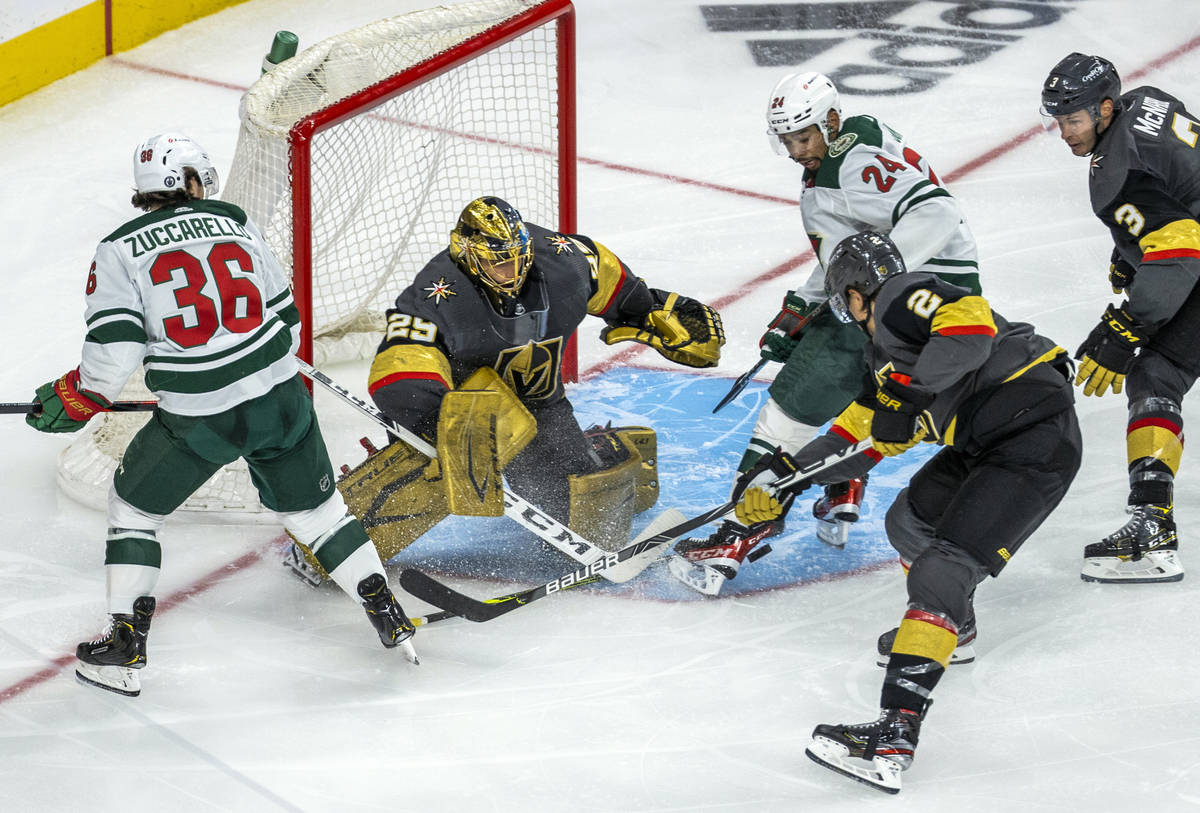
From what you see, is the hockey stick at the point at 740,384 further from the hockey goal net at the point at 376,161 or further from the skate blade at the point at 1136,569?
the skate blade at the point at 1136,569

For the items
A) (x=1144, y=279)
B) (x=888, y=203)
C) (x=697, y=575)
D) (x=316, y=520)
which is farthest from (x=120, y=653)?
(x=1144, y=279)

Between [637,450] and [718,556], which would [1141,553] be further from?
[637,450]

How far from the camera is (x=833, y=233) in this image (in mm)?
3898

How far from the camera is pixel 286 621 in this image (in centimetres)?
370

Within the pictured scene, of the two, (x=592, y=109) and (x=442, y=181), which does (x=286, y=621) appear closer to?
(x=442, y=181)

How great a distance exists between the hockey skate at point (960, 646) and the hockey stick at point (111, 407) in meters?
1.55

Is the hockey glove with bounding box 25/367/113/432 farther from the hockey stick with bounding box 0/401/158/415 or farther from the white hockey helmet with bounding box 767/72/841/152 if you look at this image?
the white hockey helmet with bounding box 767/72/841/152

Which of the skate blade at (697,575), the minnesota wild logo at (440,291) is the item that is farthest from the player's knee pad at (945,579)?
the minnesota wild logo at (440,291)

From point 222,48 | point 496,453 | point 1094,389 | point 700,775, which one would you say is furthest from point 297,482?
point 222,48

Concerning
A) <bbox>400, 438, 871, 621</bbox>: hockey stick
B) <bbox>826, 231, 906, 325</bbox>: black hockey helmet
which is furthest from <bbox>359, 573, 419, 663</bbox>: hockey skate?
<bbox>826, 231, 906, 325</bbox>: black hockey helmet

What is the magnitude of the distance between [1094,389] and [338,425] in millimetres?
1993

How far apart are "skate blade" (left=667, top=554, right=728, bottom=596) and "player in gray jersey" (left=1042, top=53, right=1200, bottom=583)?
0.81 metres

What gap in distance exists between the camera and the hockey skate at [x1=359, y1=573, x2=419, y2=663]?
3.44 m

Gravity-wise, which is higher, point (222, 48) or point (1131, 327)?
point (1131, 327)
